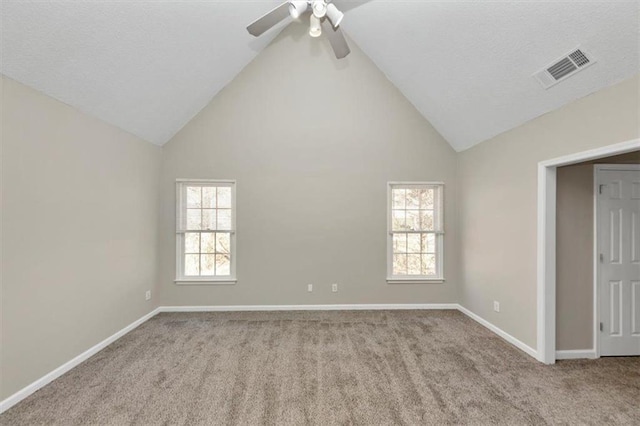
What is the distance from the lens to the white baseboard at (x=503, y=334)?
10.2 feet

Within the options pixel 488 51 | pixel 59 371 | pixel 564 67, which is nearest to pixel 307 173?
pixel 488 51

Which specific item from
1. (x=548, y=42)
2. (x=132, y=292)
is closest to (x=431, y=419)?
(x=548, y=42)

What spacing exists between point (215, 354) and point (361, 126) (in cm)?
373

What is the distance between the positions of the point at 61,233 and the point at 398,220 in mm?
4234

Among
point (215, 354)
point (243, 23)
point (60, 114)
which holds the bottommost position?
point (215, 354)

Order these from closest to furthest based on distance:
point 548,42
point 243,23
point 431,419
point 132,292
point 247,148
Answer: point 431,419, point 548,42, point 243,23, point 132,292, point 247,148

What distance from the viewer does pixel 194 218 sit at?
4.61m

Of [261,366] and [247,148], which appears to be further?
[247,148]

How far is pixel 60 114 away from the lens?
8.86ft

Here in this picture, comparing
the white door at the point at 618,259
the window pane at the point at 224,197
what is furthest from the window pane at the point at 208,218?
the white door at the point at 618,259

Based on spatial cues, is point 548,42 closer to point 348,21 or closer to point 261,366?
point 348,21

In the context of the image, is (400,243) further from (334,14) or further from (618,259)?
(334,14)

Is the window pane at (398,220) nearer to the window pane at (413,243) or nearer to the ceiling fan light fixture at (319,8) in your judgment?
the window pane at (413,243)

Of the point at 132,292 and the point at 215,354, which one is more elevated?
the point at 132,292
